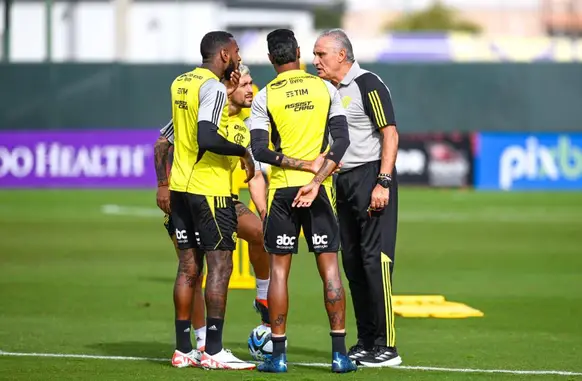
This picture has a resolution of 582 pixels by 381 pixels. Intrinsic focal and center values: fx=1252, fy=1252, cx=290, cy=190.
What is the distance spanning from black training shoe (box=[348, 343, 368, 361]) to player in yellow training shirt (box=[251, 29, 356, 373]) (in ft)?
1.54

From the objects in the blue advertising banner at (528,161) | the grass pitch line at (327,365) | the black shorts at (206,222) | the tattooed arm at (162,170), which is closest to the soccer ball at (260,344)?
the grass pitch line at (327,365)

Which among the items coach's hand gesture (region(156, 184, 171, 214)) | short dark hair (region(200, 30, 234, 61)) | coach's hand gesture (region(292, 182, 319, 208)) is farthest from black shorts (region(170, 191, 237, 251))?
short dark hair (region(200, 30, 234, 61))

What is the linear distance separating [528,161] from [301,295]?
696 inches

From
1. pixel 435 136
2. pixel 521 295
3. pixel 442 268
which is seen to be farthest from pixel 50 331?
pixel 435 136

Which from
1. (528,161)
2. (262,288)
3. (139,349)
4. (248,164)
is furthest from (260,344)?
(528,161)

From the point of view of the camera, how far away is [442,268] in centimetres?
1578

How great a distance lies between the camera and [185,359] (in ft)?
29.5

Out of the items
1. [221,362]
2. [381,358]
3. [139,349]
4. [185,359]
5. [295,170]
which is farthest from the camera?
[139,349]

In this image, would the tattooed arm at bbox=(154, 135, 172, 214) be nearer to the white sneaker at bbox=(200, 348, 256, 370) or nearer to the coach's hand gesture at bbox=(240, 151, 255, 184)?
the coach's hand gesture at bbox=(240, 151, 255, 184)

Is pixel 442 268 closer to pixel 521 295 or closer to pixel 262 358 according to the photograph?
pixel 521 295

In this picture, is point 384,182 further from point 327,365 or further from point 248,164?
point 327,365

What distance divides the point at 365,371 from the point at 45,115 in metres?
24.2

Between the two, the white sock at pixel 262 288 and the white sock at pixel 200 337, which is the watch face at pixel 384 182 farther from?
the white sock at pixel 200 337

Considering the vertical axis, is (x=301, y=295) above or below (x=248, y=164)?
below
